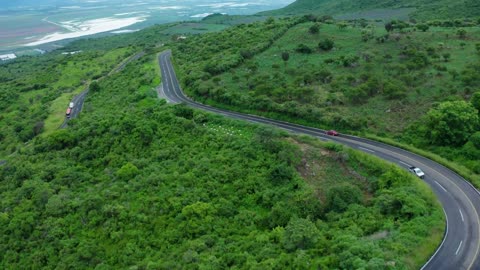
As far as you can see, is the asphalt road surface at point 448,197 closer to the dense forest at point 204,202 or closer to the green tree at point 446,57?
the dense forest at point 204,202

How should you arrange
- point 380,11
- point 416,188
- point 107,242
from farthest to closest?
point 380,11 → point 107,242 → point 416,188

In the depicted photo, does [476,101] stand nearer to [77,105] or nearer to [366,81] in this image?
[366,81]

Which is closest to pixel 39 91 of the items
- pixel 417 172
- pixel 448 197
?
pixel 417 172

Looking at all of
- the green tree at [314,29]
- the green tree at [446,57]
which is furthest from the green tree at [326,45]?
the green tree at [446,57]

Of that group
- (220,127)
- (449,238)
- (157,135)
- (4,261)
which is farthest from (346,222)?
(4,261)

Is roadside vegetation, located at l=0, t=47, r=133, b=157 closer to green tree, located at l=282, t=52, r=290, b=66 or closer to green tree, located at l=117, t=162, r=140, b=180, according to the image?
green tree, located at l=117, t=162, r=140, b=180

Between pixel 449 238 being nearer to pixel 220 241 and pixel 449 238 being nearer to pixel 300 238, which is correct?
pixel 300 238
